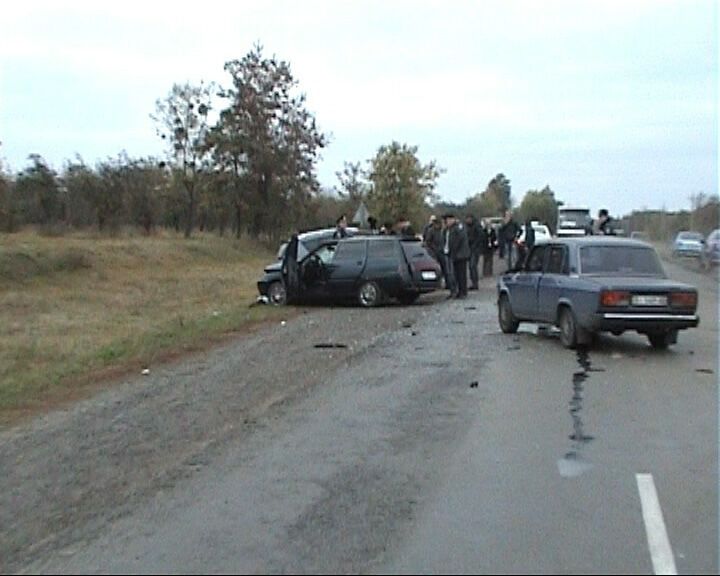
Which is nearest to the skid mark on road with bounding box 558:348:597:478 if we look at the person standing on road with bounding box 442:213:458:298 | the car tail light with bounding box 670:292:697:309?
the car tail light with bounding box 670:292:697:309

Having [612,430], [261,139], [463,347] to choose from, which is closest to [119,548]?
[612,430]

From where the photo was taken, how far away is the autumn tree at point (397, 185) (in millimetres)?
71125

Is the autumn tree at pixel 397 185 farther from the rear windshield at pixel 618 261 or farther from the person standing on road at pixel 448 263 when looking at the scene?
the rear windshield at pixel 618 261

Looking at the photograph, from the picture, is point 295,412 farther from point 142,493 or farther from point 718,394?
point 718,394

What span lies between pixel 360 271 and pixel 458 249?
7.12 ft

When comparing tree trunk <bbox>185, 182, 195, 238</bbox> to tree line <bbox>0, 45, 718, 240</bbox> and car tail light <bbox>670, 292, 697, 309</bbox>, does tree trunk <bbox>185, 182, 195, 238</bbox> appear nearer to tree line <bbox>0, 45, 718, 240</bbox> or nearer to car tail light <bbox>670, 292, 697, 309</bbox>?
tree line <bbox>0, 45, 718, 240</bbox>

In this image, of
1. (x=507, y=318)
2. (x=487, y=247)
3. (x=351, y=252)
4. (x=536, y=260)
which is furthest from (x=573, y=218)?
(x=536, y=260)

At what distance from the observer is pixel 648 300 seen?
15.7m

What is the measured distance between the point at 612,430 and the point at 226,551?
464cm

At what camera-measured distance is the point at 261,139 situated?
5738 cm

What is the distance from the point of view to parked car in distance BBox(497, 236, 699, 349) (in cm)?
1561

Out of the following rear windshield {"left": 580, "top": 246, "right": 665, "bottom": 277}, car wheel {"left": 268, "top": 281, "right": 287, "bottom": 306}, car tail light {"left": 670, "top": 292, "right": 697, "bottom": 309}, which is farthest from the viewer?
car wheel {"left": 268, "top": 281, "right": 287, "bottom": 306}

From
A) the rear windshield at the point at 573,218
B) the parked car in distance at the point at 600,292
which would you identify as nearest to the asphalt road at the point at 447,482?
the parked car in distance at the point at 600,292

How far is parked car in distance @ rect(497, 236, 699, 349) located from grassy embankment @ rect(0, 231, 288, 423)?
576 cm
